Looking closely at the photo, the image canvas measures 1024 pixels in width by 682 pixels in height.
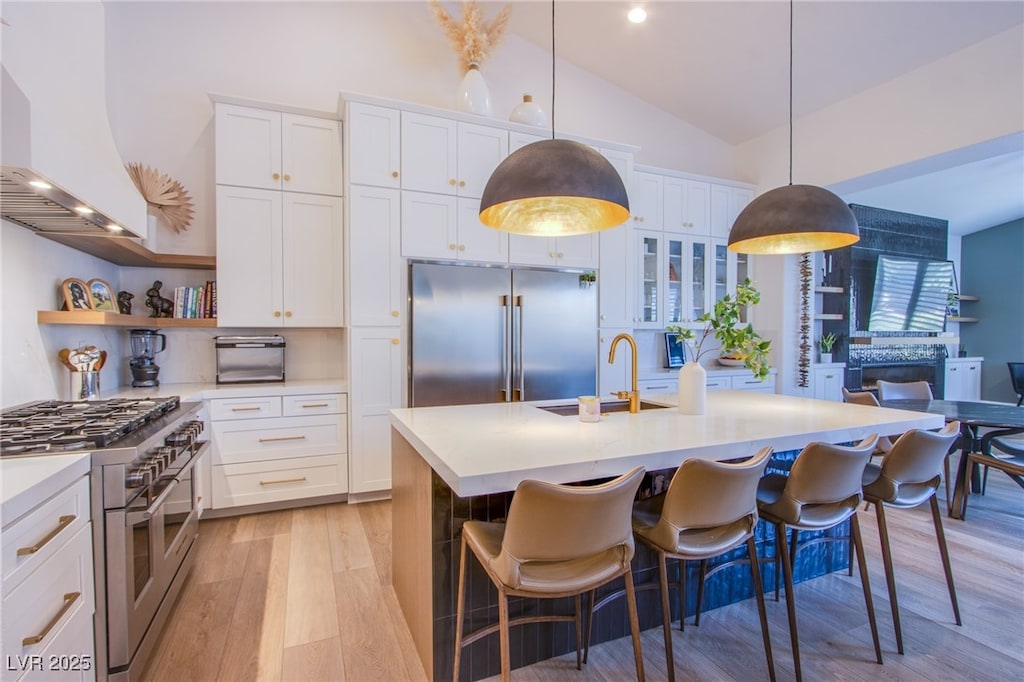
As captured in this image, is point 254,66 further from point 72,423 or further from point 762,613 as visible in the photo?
point 762,613

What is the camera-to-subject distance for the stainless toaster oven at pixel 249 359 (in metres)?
3.27

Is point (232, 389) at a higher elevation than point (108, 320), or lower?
lower

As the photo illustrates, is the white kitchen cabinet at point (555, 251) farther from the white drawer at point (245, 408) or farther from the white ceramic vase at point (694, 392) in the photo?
the white drawer at point (245, 408)

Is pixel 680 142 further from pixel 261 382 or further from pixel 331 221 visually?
pixel 261 382

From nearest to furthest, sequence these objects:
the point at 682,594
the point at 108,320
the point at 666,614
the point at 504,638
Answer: the point at 504,638, the point at 666,614, the point at 682,594, the point at 108,320

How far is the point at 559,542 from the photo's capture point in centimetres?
124

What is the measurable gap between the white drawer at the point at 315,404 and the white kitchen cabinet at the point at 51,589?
1729 mm

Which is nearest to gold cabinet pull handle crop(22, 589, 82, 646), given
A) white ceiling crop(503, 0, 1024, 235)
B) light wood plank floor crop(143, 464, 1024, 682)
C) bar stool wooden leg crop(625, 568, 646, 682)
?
light wood plank floor crop(143, 464, 1024, 682)

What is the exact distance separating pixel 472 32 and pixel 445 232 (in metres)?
1.68

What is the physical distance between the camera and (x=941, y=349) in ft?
20.5

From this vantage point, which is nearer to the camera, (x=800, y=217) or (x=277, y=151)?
(x=800, y=217)

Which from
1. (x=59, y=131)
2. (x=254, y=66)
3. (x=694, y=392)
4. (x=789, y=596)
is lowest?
(x=789, y=596)

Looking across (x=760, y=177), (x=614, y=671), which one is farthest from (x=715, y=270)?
(x=614, y=671)

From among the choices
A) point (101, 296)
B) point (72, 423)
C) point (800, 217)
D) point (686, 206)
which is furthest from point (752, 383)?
point (101, 296)
